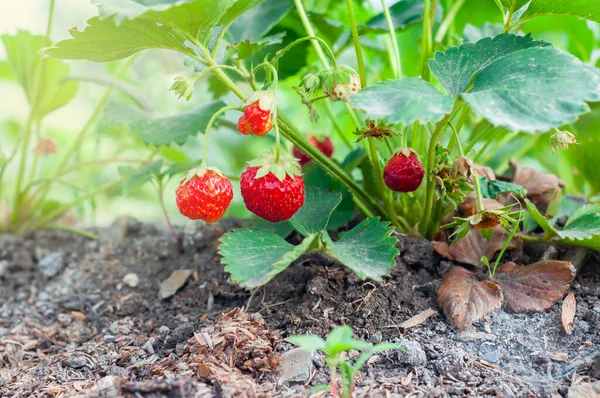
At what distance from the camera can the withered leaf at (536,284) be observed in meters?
1.08

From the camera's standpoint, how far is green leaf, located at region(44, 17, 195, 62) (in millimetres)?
917

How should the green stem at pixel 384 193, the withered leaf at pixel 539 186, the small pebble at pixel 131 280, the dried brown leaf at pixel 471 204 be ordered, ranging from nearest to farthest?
the green stem at pixel 384 193 < the dried brown leaf at pixel 471 204 < the withered leaf at pixel 539 186 < the small pebble at pixel 131 280

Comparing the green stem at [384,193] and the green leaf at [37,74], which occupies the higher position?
the green leaf at [37,74]

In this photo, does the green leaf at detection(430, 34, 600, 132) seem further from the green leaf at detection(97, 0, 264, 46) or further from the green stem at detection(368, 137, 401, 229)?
the green leaf at detection(97, 0, 264, 46)

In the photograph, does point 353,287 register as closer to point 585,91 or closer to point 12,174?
point 585,91

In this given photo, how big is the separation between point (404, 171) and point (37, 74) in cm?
117

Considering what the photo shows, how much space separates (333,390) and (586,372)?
0.44 meters

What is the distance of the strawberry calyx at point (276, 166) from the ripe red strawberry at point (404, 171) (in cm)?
19

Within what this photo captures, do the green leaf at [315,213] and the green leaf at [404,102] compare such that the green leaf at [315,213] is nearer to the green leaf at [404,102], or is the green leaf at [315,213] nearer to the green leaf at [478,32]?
the green leaf at [404,102]

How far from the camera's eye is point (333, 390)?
81cm

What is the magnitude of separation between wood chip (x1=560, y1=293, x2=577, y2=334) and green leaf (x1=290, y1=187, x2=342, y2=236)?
0.47 meters

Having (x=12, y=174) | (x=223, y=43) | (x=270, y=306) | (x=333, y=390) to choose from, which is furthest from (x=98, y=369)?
(x=12, y=174)

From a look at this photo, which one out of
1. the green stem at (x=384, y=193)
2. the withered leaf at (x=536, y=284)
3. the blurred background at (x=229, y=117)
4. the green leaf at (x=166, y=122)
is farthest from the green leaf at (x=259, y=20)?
the withered leaf at (x=536, y=284)

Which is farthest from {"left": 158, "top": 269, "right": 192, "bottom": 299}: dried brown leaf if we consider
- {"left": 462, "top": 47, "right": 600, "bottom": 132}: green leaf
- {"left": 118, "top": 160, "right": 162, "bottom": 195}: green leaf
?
{"left": 462, "top": 47, "right": 600, "bottom": 132}: green leaf
